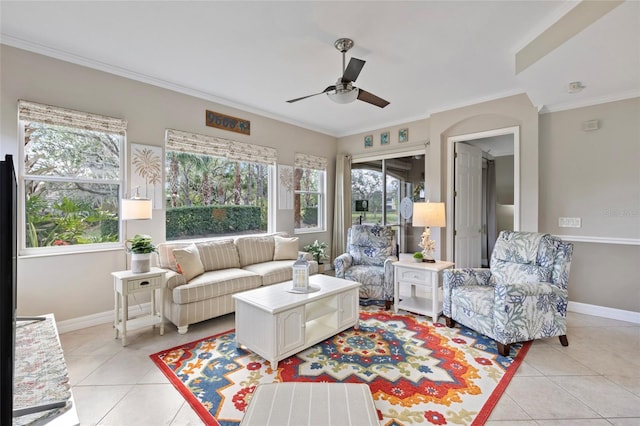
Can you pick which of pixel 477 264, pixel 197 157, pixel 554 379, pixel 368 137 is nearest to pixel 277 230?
pixel 197 157

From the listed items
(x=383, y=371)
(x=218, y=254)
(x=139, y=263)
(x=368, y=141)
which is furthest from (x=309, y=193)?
(x=383, y=371)

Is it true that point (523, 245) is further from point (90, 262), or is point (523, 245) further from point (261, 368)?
point (90, 262)

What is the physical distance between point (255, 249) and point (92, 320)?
6.46 ft

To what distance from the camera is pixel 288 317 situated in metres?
2.42

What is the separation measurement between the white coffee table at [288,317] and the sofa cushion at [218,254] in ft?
3.87

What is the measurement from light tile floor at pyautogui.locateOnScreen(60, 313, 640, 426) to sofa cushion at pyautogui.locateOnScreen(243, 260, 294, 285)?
0.87m

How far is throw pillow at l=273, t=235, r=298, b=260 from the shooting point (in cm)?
448

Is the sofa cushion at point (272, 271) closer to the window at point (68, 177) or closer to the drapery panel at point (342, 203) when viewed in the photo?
the window at point (68, 177)

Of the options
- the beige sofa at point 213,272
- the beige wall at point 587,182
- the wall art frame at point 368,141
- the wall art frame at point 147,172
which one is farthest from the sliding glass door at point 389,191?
the wall art frame at point 147,172

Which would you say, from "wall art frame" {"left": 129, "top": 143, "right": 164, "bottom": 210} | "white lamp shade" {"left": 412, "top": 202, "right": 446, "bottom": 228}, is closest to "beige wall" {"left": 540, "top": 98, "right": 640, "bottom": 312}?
"white lamp shade" {"left": 412, "top": 202, "right": 446, "bottom": 228}

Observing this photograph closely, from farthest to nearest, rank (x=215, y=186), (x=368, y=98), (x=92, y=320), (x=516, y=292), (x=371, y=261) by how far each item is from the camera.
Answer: (x=215, y=186) → (x=371, y=261) → (x=92, y=320) → (x=368, y=98) → (x=516, y=292)

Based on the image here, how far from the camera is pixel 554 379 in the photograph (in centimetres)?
223

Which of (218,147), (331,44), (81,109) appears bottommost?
(218,147)

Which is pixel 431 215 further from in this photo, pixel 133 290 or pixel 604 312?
pixel 133 290
